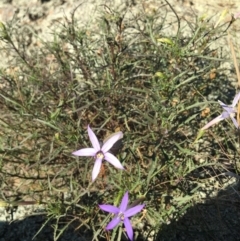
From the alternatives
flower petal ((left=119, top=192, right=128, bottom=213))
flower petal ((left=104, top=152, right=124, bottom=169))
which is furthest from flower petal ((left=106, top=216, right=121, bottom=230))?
flower petal ((left=104, top=152, right=124, bottom=169))

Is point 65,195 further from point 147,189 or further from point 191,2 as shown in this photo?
point 191,2

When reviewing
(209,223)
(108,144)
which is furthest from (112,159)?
(209,223)

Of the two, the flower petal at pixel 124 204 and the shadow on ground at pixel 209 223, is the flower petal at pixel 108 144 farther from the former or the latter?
the shadow on ground at pixel 209 223

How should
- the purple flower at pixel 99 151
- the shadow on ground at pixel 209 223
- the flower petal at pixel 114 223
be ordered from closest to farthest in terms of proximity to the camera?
the flower petal at pixel 114 223 → the purple flower at pixel 99 151 → the shadow on ground at pixel 209 223

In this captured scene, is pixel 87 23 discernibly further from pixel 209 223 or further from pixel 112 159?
pixel 209 223

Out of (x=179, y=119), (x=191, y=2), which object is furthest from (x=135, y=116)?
(x=191, y=2)

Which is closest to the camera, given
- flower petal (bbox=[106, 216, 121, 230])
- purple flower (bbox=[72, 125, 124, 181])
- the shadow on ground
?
flower petal (bbox=[106, 216, 121, 230])

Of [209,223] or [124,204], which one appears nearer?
[124,204]

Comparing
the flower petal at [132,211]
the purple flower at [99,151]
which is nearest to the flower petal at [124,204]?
the flower petal at [132,211]

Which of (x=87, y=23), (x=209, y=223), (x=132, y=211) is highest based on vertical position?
(x=87, y=23)

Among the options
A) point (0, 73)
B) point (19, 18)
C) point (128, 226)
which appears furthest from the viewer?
point (19, 18)

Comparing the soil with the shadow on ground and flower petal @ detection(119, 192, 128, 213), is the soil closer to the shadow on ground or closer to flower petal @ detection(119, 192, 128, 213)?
the shadow on ground
